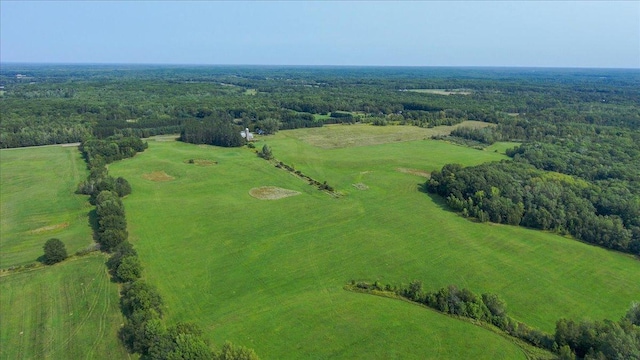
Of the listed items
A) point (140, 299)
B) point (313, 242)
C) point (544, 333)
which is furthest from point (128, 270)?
point (544, 333)

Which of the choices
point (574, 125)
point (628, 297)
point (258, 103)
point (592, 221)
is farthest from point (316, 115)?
point (628, 297)

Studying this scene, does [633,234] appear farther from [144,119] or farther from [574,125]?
[144,119]

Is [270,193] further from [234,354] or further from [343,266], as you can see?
[234,354]

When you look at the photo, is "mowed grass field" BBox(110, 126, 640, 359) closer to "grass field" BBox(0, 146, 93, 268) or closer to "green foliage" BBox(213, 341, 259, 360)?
"green foliage" BBox(213, 341, 259, 360)

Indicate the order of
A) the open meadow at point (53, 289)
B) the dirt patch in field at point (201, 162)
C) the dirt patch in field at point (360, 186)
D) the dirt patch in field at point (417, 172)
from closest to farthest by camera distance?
the open meadow at point (53, 289) < the dirt patch in field at point (360, 186) < the dirt patch in field at point (417, 172) < the dirt patch in field at point (201, 162)

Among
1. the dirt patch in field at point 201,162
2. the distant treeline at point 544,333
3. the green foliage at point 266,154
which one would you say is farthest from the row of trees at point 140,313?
the green foliage at point 266,154

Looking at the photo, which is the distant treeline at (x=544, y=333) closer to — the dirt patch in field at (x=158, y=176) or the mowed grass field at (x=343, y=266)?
the mowed grass field at (x=343, y=266)

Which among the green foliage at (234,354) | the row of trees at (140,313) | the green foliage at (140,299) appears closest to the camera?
the green foliage at (234,354)
